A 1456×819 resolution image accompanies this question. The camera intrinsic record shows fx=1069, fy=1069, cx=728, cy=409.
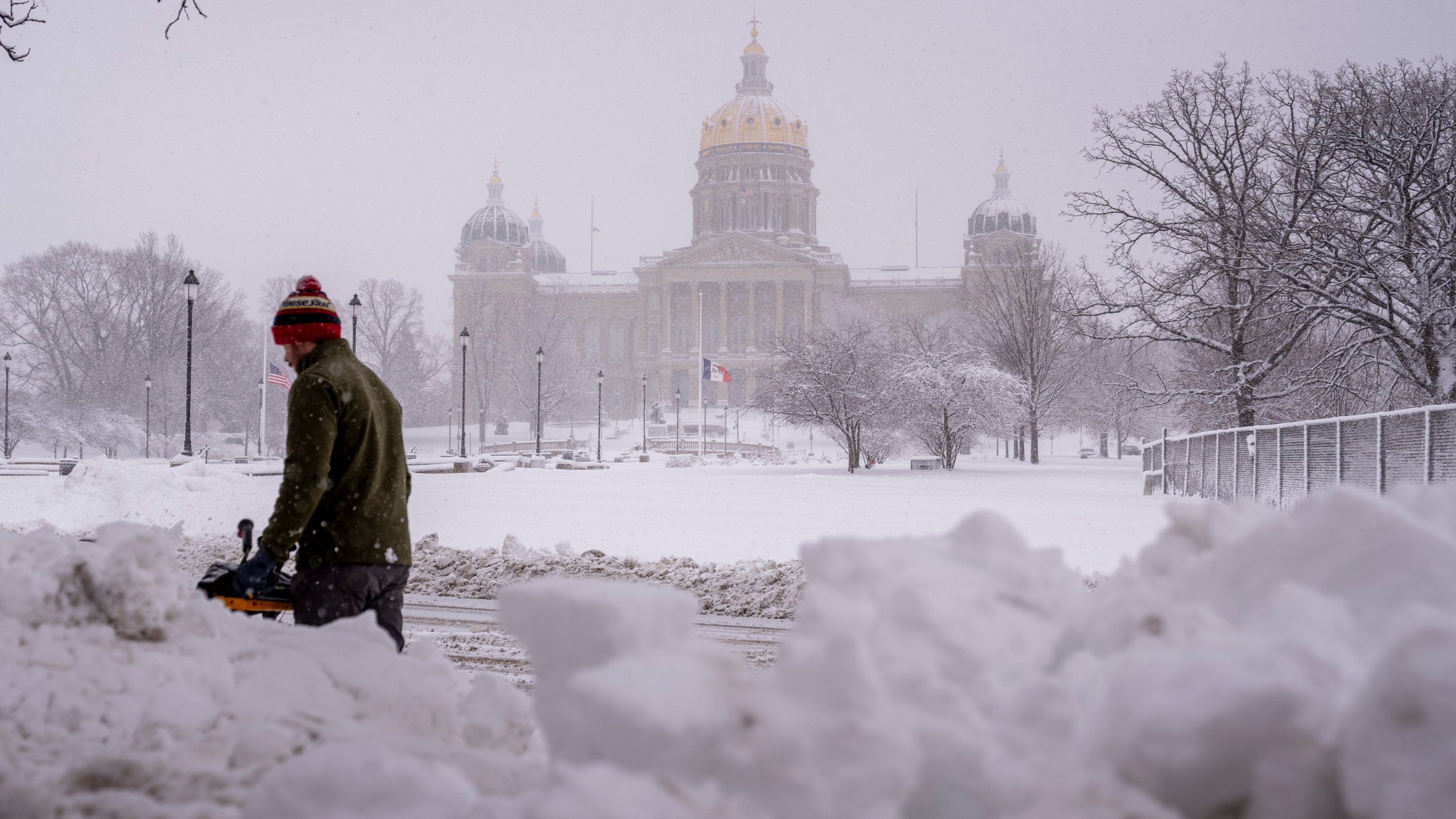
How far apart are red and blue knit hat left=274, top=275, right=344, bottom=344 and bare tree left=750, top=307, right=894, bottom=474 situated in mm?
27467

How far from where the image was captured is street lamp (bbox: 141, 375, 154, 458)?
5111 centimetres

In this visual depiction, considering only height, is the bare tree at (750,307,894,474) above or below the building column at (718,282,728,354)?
below

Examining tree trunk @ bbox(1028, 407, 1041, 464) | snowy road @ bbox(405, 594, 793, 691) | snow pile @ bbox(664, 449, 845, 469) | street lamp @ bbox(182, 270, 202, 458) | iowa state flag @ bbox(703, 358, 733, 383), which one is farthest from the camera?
iowa state flag @ bbox(703, 358, 733, 383)

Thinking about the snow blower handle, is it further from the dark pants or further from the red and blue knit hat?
the red and blue knit hat

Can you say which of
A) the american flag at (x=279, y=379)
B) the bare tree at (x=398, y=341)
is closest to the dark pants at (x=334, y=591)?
the american flag at (x=279, y=379)

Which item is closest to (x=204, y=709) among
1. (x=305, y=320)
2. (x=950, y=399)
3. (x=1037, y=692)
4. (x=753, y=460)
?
(x=305, y=320)

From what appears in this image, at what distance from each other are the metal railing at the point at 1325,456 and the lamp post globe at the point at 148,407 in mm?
47066

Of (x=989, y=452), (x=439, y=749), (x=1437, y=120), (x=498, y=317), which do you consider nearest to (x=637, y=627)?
(x=439, y=749)

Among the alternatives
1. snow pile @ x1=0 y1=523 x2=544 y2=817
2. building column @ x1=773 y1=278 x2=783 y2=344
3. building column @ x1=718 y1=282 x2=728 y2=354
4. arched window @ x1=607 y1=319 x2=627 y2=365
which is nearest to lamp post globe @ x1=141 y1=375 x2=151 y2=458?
building column @ x1=718 y1=282 x2=728 y2=354

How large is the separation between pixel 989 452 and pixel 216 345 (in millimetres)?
53907

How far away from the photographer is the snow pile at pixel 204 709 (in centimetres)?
193

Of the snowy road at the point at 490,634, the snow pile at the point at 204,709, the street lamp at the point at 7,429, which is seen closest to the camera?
the snow pile at the point at 204,709

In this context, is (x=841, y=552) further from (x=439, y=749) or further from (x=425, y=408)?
(x=425, y=408)

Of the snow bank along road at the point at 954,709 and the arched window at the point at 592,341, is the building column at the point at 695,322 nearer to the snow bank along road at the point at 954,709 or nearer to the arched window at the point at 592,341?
the arched window at the point at 592,341
